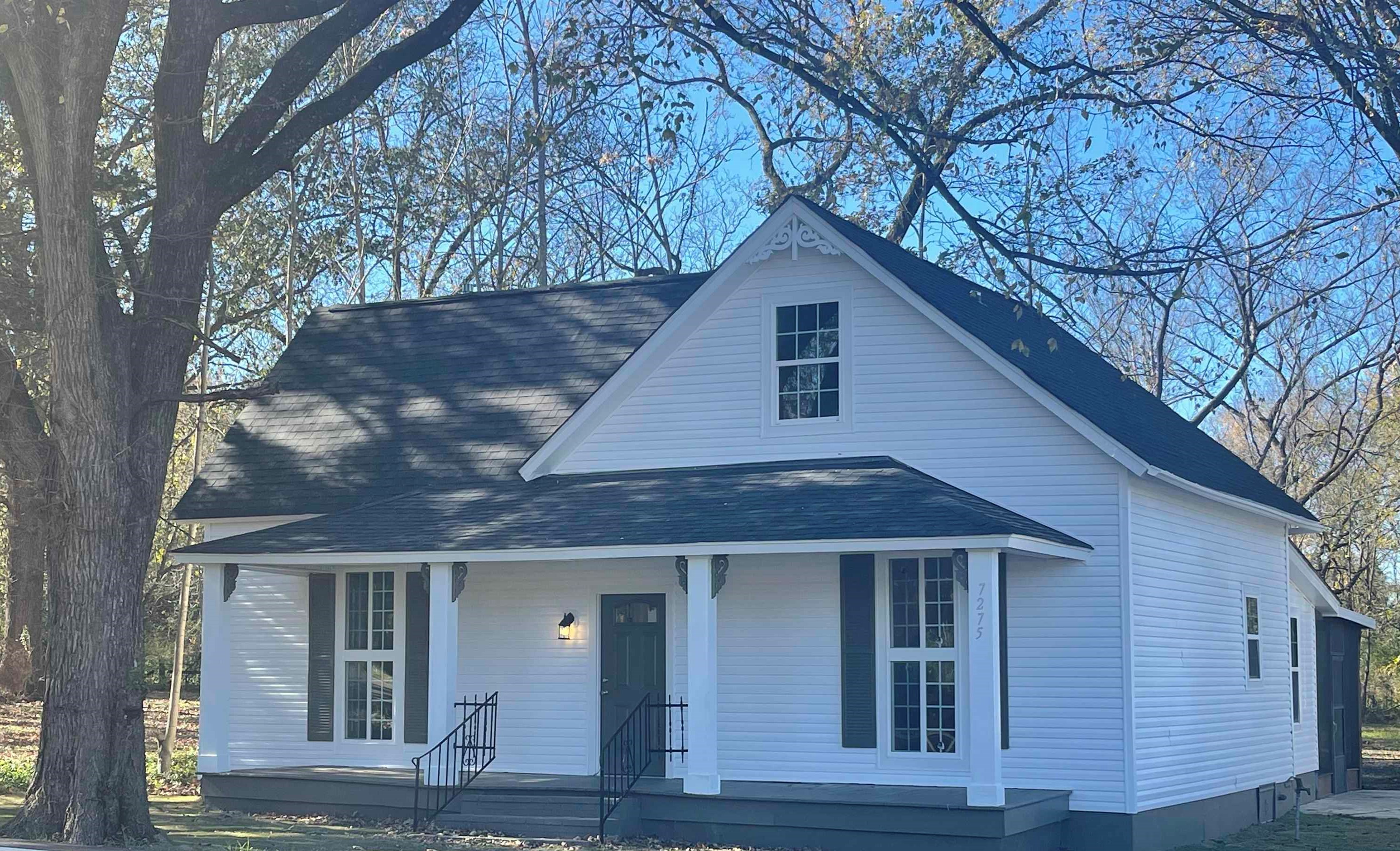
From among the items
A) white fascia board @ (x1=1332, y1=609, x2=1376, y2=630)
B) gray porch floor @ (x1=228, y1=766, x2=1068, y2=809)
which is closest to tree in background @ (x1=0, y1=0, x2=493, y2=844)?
gray porch floor @ (x1=228, y1=766, x2=1068, y2=809)

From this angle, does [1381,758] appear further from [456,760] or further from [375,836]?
[375,836]

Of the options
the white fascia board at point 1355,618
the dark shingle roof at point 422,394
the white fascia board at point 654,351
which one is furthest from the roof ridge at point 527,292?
the white fascia board at point 1355,618

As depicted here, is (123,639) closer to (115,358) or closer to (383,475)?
(115,358)

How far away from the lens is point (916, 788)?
50.8 feet

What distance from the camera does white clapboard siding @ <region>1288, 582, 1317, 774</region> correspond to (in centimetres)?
2133

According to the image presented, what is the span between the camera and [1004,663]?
15836 millimetres

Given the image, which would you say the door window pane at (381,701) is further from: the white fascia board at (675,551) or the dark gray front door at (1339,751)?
the dark gray front door at (1339,751)

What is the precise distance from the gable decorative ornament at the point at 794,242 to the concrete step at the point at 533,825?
21.5 feet

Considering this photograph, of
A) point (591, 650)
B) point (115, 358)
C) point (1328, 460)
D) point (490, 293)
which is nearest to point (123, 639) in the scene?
point (115, 358)

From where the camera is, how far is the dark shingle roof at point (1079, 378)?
53.7 feet

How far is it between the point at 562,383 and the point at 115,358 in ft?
21.5

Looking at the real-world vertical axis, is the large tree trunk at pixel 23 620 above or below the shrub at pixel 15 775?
above

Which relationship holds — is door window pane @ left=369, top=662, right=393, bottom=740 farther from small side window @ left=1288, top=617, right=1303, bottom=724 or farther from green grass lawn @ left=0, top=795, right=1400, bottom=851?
small side window @ left=1288, top=617, right=1303, bottom=724

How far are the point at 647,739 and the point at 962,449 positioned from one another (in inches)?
189
